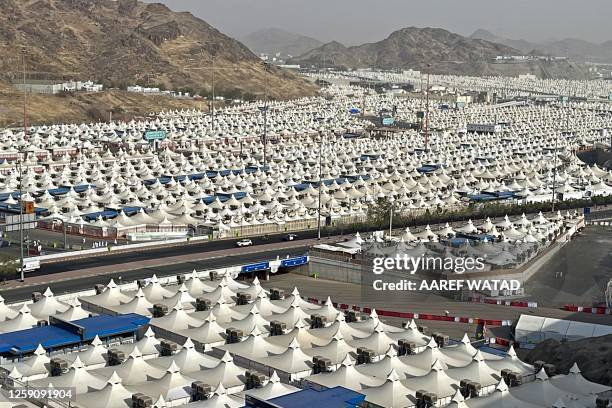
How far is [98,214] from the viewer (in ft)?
218

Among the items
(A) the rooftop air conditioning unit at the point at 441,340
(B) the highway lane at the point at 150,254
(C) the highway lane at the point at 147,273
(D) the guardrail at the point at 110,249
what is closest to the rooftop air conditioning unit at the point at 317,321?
(A) the rooftop air conditioning unit at the point at 441,340

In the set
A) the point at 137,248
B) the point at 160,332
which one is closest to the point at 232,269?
the point at 137,248

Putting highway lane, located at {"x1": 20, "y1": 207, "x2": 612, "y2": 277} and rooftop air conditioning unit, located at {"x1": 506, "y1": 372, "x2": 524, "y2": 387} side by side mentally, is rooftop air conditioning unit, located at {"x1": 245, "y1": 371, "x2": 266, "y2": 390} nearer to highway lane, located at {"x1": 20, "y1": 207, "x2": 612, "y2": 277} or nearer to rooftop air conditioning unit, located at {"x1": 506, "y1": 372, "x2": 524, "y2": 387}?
rooftop air conditioning unit, located at {"x1": 506, "y1": 372, "x2": 524, "y2": 387}

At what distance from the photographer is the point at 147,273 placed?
1980 inches

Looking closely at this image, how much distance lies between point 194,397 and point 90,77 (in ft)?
565

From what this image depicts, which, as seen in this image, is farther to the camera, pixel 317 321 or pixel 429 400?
pixel 317 321

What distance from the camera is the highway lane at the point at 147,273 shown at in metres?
→ 46.2

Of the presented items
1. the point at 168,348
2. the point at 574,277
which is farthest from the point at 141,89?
the point at 168,348

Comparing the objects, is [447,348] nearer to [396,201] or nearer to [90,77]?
[396,201]

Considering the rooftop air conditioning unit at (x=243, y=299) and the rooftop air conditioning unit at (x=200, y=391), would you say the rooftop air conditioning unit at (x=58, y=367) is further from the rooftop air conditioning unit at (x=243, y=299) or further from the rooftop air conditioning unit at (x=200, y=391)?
the rooftop air conditioning unit at (x=243, y=299)

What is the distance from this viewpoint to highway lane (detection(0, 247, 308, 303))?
4619 cm

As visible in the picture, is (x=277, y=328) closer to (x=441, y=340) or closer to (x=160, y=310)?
(x=160, y=310)

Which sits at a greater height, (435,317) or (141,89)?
(141,89)

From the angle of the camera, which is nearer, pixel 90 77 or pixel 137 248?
pixel 137 248
